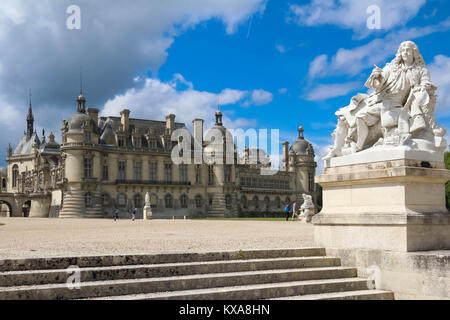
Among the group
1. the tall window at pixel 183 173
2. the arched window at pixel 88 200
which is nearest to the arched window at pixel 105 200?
the arched window at pixel 88 200

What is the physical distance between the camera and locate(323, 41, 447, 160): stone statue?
24.2ft

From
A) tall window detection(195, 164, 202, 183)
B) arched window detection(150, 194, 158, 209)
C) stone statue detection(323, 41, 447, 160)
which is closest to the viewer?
stone statue detection(323, 41, 447, 160)

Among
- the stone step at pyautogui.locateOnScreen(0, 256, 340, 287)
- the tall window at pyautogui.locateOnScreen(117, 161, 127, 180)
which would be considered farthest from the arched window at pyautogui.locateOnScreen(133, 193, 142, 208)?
the stone step at pyautogui.locateOnScreen(0, 256, 340, 287)

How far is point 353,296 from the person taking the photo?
21.1 feet

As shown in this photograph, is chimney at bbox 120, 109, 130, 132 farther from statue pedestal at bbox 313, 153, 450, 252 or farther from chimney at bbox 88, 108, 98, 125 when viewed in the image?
statue pedestal at bbox 313, 153, 450, 252

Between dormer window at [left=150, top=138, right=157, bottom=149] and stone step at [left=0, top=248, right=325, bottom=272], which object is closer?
stone step at [left=0, top=248, right=325, bottom=272]

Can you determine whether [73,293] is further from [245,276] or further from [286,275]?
[286,275]

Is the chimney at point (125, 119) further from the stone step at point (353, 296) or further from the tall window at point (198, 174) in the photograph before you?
the stone step at point (353, 296)

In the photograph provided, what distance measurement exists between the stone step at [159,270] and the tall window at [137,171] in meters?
51.7

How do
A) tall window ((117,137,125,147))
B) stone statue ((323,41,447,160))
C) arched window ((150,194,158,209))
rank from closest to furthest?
stone statue ((323,41,447,160)) → tall window ((117,137,125,147)) → arched window ((150,194,158,209))

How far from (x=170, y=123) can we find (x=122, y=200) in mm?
13149

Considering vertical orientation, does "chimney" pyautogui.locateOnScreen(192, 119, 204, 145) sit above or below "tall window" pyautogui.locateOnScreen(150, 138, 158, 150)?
above

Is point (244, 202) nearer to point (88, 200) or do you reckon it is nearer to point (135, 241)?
point (88, 200)
